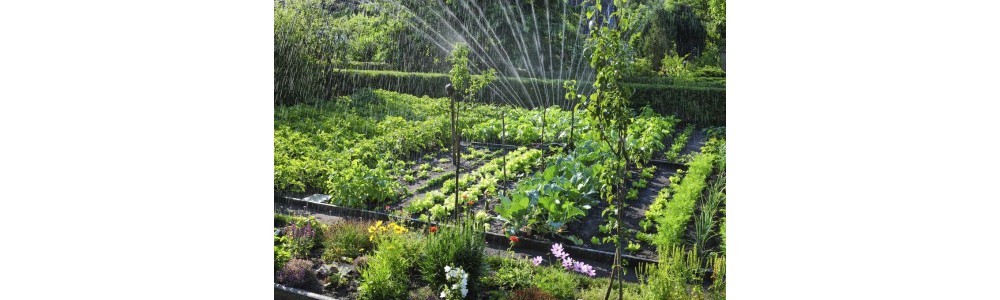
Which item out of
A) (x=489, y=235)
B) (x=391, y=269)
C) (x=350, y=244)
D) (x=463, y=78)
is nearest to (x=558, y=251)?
(x=489, y=235)

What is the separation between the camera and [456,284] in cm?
454

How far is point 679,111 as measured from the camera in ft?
14.4

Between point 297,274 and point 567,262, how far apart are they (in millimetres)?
Answer: 1664

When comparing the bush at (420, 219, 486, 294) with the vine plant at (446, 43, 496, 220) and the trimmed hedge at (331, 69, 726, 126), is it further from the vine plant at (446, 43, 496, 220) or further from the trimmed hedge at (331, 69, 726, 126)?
the trimmed hedge at (331, 69, 726, 126)

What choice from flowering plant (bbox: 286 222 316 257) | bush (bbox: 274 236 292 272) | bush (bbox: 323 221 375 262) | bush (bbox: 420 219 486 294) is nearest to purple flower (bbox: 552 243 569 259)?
bush (bbox: 420 219 486 294)

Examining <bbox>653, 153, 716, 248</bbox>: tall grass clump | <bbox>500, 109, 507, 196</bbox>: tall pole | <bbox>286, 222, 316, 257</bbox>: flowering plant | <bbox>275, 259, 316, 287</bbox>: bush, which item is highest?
<bbox>500, 109, 507, 196</bbox>: tall pole

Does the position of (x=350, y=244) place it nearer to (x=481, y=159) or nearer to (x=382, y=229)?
(x=382, y=229)

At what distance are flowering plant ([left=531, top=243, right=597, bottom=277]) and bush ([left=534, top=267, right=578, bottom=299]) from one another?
0.04 meters

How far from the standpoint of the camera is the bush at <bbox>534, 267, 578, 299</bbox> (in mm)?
4434

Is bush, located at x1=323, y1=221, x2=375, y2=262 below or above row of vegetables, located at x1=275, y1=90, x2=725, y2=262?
below

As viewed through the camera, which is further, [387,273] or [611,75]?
[387,273]
